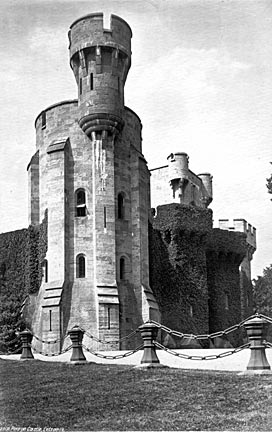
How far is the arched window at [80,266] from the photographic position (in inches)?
1256

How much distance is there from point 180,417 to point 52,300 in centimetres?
2084

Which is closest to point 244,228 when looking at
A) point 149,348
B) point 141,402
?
point 149,348

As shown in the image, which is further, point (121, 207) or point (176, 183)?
point (176, 183)

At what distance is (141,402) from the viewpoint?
40.0 feet

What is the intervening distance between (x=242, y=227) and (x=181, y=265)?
17356 millimetres

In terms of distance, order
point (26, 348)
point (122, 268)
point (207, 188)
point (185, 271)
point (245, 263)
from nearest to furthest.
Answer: point (26, 348)
point (122, 268)
point (185, 271)
point (207, 188)
point (245, 263)

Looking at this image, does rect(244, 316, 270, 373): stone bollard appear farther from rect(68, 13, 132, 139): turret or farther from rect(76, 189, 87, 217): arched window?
A: rect(68, 13, 132, 139): turret

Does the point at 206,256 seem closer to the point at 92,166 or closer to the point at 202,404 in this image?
the point at 92,166

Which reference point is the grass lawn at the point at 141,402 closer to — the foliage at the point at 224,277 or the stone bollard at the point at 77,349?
the stone bollard at the point at 77,349

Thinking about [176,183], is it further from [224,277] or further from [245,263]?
[245,263]

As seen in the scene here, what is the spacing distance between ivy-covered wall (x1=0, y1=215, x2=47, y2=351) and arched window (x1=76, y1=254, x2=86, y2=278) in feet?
7.86

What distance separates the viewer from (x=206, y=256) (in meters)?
→ 42.6

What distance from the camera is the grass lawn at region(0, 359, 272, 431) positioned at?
34.7 feet

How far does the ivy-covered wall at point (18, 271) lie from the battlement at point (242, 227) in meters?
20.7
